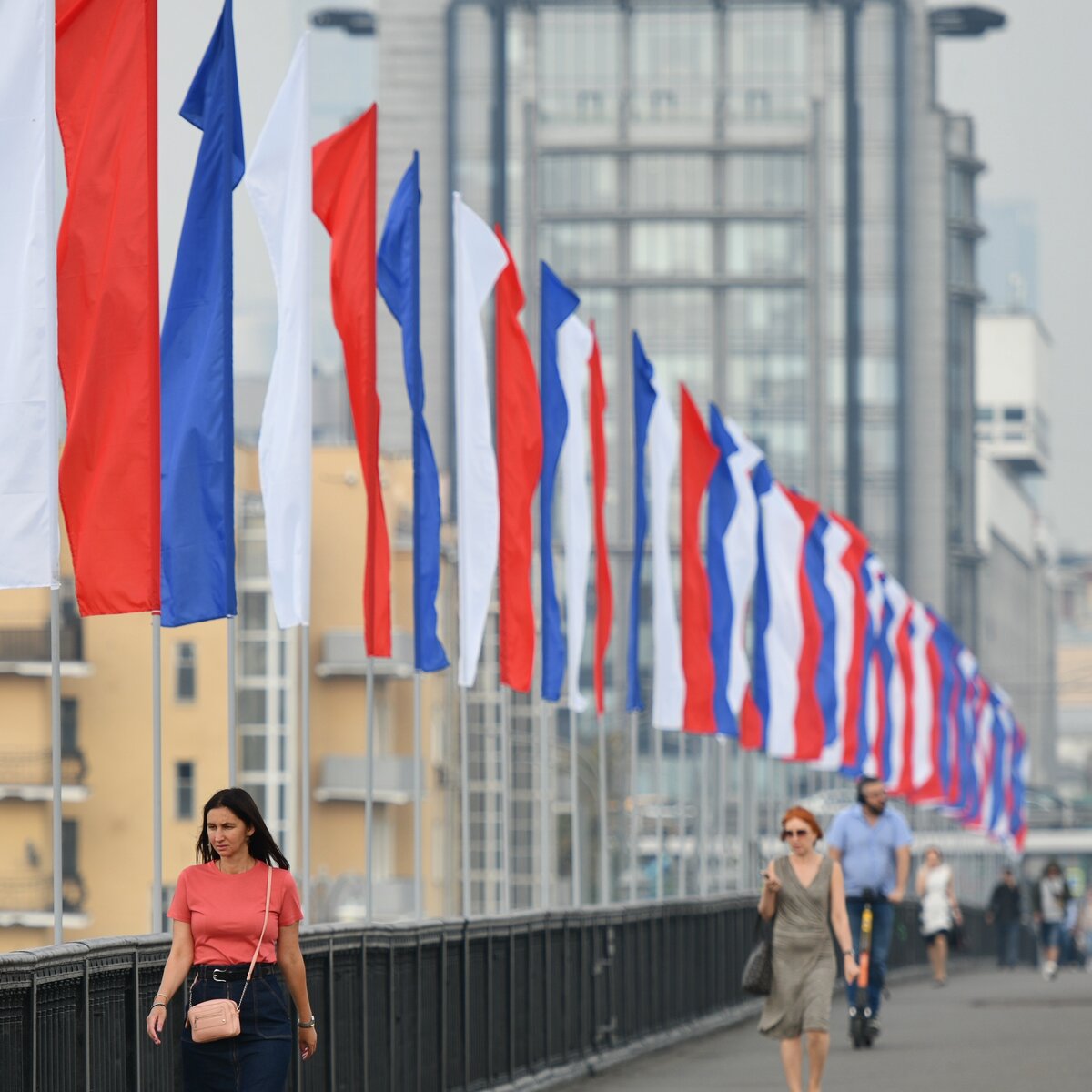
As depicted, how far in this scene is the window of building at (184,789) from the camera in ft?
342

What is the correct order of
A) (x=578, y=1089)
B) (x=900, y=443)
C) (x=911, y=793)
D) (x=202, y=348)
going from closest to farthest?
(x=202, y=348)
(x=578, y=1089)
(x=911, y=793)
(x=900, y=443)

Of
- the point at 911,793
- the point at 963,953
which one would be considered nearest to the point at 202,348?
the point at 911,793

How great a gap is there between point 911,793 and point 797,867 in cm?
2957

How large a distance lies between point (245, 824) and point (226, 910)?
296 mm

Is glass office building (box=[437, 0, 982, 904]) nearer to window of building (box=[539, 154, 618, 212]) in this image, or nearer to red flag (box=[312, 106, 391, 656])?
window of building (box=[539, 154, 618, 212])

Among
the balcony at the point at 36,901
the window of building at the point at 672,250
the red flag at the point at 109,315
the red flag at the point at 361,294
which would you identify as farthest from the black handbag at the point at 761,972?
the window of building at the point at 672,250

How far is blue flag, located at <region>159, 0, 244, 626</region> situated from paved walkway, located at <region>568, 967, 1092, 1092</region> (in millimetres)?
4765

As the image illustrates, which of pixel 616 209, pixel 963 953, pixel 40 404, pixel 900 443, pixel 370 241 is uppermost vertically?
pixel 616 209

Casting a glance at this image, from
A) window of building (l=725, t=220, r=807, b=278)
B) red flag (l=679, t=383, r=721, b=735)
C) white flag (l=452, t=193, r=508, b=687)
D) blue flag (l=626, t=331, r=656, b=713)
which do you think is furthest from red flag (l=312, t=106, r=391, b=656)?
window of building (l=725, t=220, r=807, b=278)

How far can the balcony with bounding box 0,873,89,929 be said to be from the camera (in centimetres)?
9675

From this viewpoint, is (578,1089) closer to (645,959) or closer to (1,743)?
(645,959)

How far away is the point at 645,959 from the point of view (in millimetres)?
20984

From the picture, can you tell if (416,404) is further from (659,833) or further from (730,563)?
(659,833)

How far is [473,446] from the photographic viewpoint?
65.0 ft
